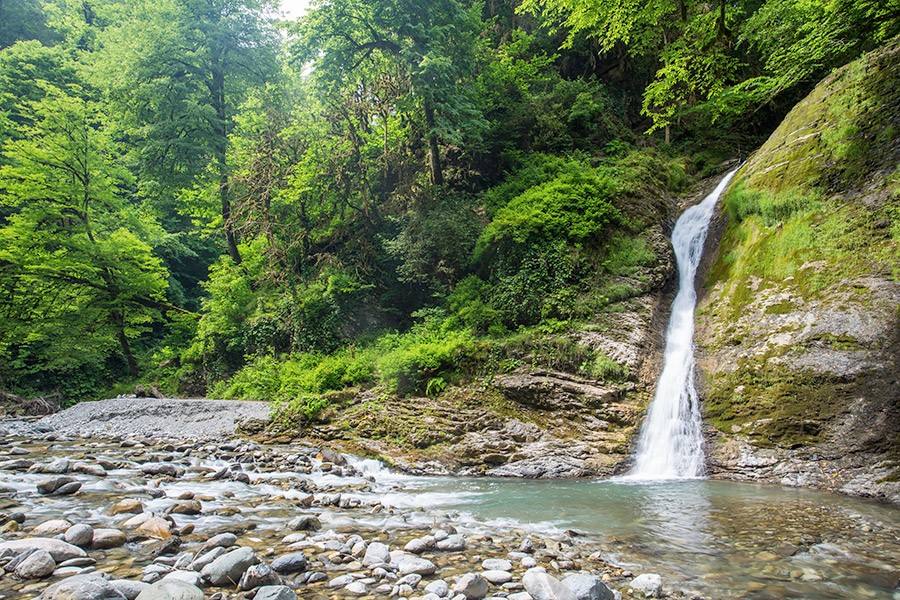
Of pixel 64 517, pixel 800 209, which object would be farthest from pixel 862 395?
pixel 64 517

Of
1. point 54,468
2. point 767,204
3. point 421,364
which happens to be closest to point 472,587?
point 54,468

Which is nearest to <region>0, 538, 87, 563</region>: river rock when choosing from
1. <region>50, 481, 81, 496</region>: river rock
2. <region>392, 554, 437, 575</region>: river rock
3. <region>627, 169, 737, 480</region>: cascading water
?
<region>50, 481, 81, 496</region>: river rock

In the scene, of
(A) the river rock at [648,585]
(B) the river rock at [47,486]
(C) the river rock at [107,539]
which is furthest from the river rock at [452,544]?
(B) the river rock at [47,486]

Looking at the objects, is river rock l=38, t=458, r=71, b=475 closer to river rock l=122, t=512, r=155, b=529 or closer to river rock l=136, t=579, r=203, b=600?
river rock l=122, t=512, r=155, b=529

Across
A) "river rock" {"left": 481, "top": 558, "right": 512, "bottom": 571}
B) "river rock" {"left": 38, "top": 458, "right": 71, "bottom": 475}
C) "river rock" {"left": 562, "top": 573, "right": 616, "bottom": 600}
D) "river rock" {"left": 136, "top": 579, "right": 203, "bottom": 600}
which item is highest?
"river rock" {"left": 562, "top": 573, "right": 616, "bottom": 600}

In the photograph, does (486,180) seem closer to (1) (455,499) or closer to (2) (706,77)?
(2) (706,77)

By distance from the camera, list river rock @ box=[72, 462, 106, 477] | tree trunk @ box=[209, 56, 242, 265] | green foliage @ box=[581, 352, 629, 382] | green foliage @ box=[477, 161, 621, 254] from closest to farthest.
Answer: river rock @ box=[72, 462, 106, 477], green foliage @ box=[581, 352, 629, 382], green foliage @ box=[477, 161, 621, 254], tree trunk @ box=[209, 56, 242, 265]

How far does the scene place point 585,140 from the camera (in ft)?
57.5

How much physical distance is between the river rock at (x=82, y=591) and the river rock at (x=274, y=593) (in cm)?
74

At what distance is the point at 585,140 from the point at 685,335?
10.4 meters

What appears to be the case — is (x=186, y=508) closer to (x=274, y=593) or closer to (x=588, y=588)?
(x=274, y=593)

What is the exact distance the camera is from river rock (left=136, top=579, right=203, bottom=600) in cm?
245

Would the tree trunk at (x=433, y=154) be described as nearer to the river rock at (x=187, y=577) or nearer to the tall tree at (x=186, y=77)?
the tall tree at (x=186, y=77)

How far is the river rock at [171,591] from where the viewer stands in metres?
2.45
